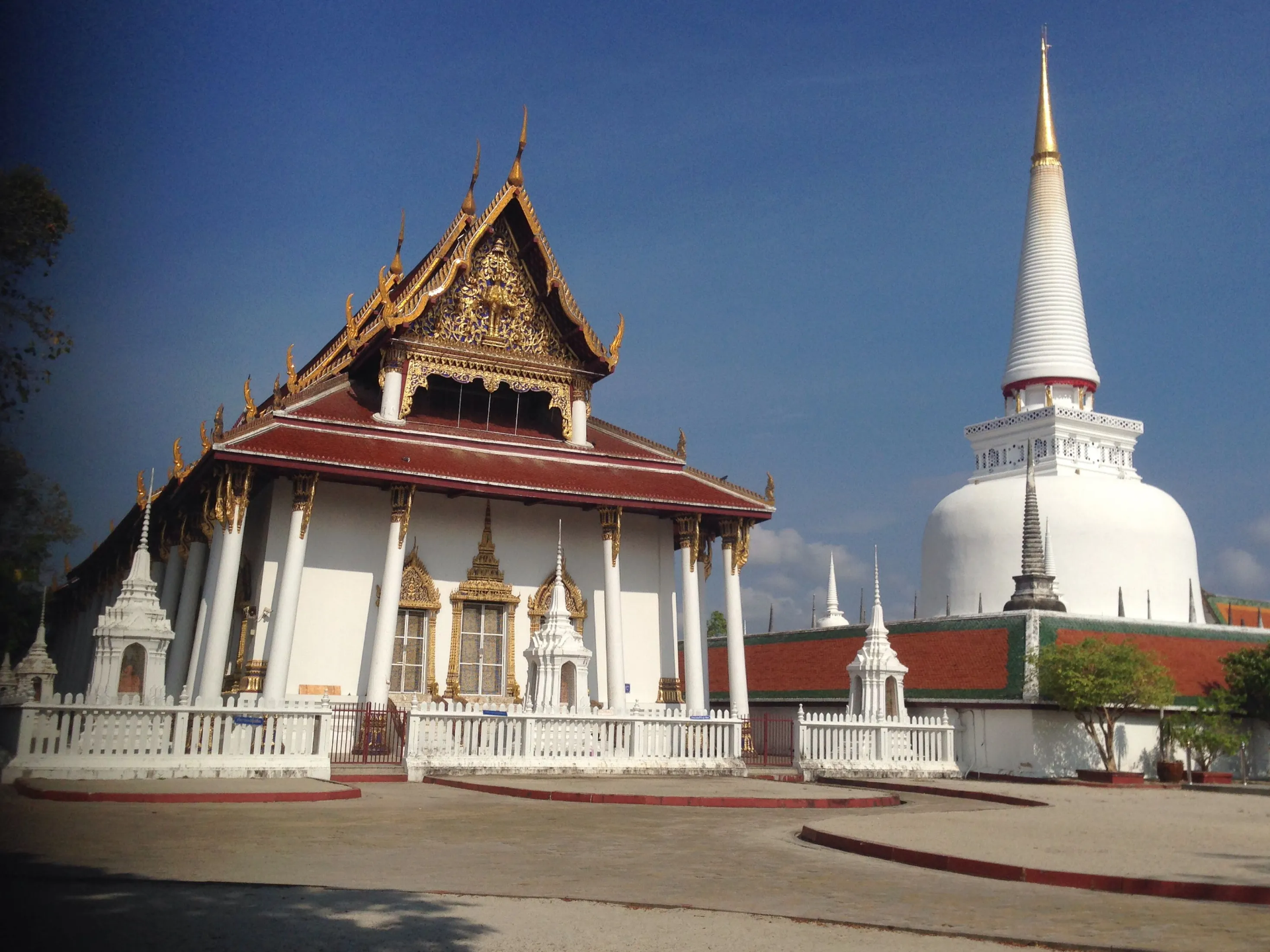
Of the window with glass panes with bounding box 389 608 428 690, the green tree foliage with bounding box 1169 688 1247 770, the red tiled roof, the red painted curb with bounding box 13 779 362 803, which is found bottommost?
the red painted curb with bounding box 13 779 362 803

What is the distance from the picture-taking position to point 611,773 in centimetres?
1770

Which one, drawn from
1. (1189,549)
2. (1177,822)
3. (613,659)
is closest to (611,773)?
(613,659)

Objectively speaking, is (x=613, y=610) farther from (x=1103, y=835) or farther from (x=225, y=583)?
(x=1103, y=835)

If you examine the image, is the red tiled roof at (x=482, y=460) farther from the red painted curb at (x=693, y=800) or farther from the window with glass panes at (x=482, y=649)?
the red painted curb at (x=693, y=800)

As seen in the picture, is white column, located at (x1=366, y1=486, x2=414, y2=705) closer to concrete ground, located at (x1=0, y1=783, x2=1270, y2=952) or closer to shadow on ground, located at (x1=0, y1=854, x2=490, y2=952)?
concrete ground, located at (x1=0, y1=783, x2=1270, y2=952)

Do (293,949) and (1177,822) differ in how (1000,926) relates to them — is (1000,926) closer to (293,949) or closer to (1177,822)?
(293,949)

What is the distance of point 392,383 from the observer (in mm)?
21953

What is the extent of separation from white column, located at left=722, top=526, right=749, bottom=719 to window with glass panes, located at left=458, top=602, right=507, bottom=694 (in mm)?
3968

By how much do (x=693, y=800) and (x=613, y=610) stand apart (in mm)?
7991

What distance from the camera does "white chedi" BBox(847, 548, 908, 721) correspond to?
20469mm

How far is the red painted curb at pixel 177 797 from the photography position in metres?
10.9

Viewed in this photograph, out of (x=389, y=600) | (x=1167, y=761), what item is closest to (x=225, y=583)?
(x=389, y=600)

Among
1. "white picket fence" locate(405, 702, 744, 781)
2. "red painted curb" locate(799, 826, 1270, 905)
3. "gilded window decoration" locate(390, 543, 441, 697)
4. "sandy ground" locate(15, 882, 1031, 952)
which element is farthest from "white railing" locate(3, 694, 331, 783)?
"red painted curb" locate(799, 826, 1270, 905)

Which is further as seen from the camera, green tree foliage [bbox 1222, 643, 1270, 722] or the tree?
green tree foliage [bbox 1222, 643, 1270, 722]
